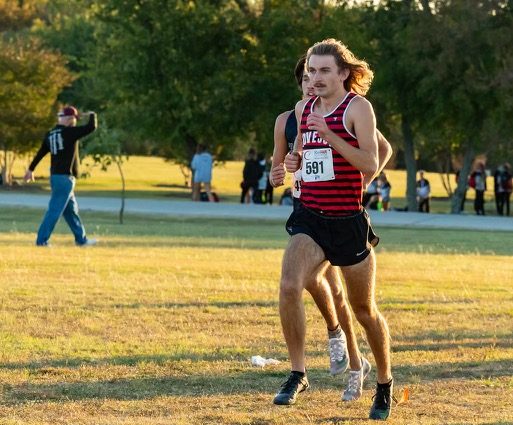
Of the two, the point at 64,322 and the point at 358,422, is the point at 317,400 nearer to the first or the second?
the point at 358,422

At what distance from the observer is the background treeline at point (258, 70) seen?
137 feet

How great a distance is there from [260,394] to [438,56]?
34432 mm

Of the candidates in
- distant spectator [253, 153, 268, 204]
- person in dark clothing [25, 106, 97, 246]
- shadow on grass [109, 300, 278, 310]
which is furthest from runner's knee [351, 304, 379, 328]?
distant spectator [253, 153, 268, 204]

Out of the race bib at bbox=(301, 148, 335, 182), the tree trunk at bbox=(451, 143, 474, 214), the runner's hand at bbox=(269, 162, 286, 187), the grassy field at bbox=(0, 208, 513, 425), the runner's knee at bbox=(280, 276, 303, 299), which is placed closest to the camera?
the race bib at bbox=(301, 148, 335, 182)

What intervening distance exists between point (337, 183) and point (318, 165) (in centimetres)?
14

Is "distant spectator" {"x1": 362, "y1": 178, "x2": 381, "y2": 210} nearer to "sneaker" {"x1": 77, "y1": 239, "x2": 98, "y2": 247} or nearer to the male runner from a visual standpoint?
"sneaker" {"x1": 77, "y1": 239, "x2": 98, "y2": 247}

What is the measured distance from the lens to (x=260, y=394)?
8.02 m

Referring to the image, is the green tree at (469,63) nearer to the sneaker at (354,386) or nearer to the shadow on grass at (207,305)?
the shadow on grass at (207,305)

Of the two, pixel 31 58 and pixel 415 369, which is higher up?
pixel 31 58

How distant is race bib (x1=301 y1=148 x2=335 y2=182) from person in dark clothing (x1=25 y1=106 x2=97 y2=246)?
37.4 feet

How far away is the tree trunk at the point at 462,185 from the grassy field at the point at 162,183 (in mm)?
3269

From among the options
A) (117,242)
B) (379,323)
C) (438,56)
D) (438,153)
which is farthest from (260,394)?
(438,153)

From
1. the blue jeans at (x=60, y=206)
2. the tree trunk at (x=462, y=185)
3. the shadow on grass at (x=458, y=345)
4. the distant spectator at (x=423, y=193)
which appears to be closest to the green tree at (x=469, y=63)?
the distant spectator at (x=423, y=193)

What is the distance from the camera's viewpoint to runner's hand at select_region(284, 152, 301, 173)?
7582mm
